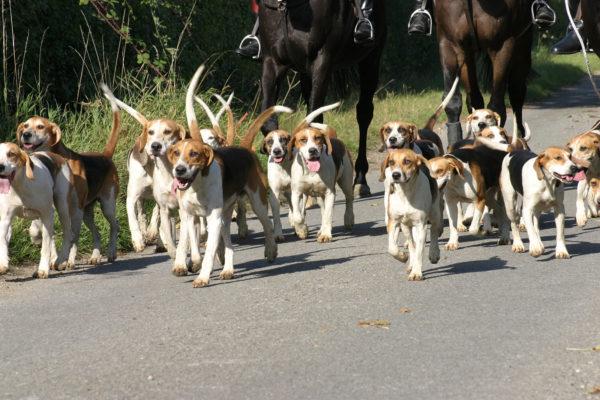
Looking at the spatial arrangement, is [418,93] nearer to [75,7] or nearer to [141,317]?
[75,7]

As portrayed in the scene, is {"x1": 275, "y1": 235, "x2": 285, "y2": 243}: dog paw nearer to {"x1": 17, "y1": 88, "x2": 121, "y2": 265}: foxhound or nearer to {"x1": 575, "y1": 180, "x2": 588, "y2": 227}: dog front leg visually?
{"x1": 17, "y1": 88, "x2": 121, "y2": 265}: foxhound

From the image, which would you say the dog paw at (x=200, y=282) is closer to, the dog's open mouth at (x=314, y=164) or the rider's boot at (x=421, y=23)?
the dog's open mouth at (x=314, y=164)

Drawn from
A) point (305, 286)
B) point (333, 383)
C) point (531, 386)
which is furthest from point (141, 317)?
point (531, 386)

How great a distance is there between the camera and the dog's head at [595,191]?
11.5m

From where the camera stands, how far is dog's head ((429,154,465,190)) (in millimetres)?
10070

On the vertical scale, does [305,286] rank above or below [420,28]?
below

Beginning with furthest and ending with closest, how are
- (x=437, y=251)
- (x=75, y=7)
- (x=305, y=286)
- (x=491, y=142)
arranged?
(x=75, y=7)
(x=491, y=142)
(x=437, y=251)
(x=305, y=286)

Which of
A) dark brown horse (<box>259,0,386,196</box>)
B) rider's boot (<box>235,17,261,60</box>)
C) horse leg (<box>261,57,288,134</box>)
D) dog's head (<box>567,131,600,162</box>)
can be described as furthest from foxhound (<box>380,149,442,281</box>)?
rider's boot (<box>235,17,261,60</box>)

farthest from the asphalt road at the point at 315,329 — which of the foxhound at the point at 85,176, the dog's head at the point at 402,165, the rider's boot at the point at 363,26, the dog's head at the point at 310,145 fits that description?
the rider's boot at the point at 363,26

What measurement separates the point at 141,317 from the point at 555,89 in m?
23.5

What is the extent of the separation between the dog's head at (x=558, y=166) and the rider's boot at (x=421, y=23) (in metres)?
4.27

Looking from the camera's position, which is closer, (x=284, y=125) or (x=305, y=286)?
(x=305, y=286)

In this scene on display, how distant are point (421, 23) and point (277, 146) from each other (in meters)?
3.45

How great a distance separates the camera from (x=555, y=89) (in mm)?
30078
